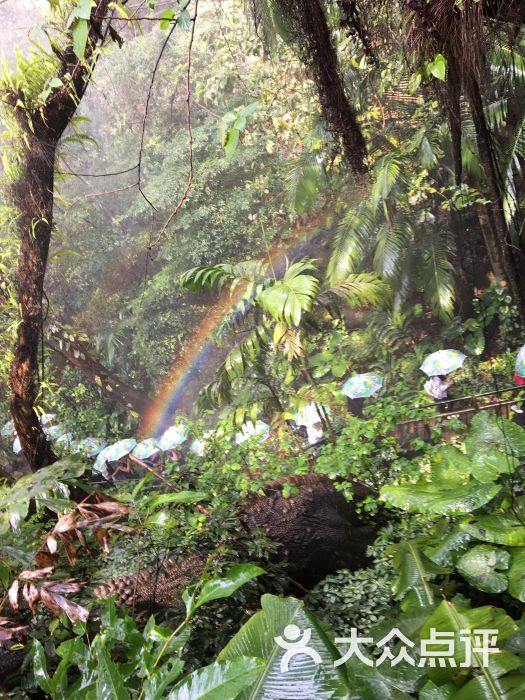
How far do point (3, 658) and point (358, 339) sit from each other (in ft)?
15.6

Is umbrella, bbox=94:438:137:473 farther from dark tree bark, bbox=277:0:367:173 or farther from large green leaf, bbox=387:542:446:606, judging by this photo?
large green leaf, bbox=387:542:446:606

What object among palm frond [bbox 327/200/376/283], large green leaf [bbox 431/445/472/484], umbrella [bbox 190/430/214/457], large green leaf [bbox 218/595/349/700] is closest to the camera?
large green leaf [bbox 218/595/349/700]

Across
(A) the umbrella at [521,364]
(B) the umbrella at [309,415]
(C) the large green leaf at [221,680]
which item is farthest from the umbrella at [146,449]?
(C) the large green leaf at [221,680]

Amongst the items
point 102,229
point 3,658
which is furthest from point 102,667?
point 102,229

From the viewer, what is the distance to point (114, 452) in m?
5.22

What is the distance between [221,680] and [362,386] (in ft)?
13.5

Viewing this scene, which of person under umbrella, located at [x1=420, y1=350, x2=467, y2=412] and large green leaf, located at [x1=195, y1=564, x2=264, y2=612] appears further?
person under umbrella, located at [x1=420, y1=350, x2=467, y2=412]

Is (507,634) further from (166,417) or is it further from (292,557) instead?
(166,417)

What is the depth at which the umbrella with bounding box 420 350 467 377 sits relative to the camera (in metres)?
4.78

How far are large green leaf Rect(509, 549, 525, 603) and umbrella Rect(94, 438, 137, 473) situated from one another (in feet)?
13.9

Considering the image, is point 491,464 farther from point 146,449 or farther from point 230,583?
point 146,449

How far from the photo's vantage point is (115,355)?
21.1 ft
